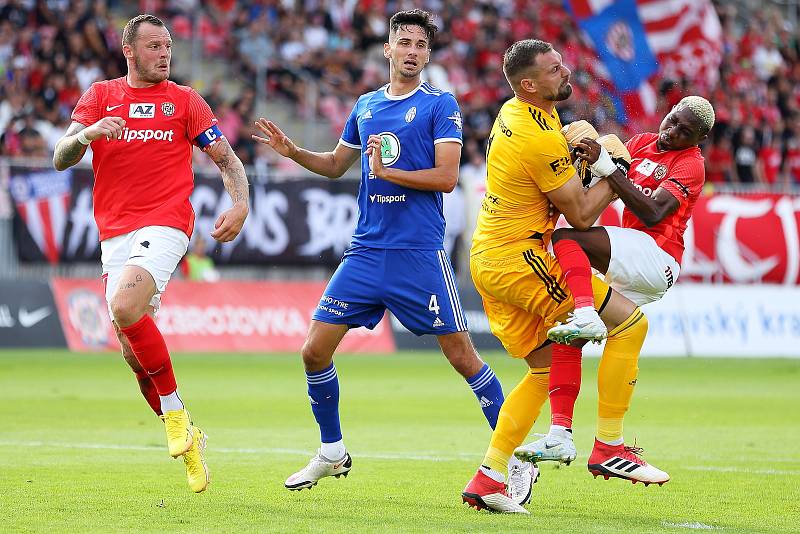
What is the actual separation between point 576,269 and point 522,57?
1215mm

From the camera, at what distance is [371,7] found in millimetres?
27438

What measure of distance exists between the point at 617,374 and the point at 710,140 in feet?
62.8

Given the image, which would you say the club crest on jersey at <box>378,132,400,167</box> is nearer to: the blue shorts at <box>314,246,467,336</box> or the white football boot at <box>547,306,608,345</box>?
the blue shorts at <box>314,246,467,336</box>

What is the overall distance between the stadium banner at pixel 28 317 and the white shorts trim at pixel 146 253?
11587 millimetres

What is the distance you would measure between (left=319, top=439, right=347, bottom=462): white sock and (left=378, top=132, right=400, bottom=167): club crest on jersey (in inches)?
66.0

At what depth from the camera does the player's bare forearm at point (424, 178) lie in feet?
25.1

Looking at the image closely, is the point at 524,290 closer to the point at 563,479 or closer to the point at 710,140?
the point at 563,479

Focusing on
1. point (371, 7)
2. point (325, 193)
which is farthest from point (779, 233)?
point (371, 7)

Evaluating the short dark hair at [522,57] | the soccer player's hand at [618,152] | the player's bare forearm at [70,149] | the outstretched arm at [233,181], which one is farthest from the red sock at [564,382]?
the player's bare forearm at [70,149]

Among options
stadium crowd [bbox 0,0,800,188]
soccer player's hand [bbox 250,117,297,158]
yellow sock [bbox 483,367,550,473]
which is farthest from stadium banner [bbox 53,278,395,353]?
yellow sock [bbox 483,367,550,473]

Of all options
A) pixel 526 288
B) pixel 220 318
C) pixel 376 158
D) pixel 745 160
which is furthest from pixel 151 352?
pixel 745 160

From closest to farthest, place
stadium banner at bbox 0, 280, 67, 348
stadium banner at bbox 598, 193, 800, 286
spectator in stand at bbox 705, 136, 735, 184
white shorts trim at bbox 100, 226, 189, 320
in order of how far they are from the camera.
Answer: white shorts trim at bbox 100, 226, 189, 320 → stadium banner at bbox 0, 280, 67, 348 → stadium banner at bbox 598, 193, 800, 286 → spectator in stand at bbox 705, 136, 735, 184

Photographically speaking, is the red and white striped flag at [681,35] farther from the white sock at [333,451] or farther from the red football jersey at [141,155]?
the white sock at [333,451]

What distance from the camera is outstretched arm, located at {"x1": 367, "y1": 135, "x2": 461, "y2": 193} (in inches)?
299
